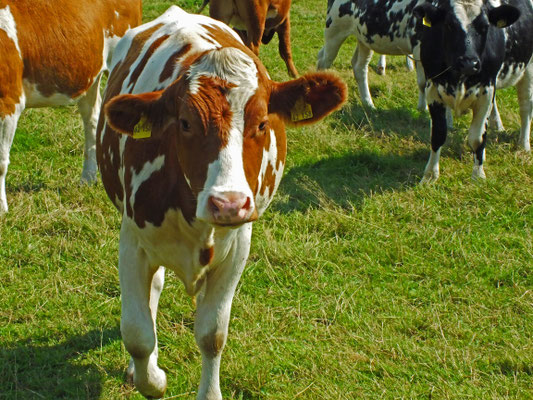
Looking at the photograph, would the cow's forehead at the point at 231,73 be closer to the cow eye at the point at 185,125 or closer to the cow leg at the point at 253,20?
the cow eye at the point at 185,125

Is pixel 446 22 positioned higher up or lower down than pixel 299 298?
higher up

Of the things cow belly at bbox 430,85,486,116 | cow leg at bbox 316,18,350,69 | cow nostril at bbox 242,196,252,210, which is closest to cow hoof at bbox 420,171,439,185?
cow belly at bbox 430,85,486,116

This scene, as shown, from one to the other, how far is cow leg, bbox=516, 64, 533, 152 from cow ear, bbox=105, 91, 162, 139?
535 cm

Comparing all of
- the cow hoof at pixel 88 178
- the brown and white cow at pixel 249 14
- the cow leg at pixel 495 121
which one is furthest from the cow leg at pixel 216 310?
the brown and white cow at pixel 249 14

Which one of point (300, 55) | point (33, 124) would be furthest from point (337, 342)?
point (300, 55)

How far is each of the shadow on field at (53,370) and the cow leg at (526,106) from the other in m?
4.89

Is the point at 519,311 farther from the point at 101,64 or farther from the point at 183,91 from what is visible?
the point at 101,64

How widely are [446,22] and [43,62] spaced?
3.42m

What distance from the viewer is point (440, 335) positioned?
14.8ft

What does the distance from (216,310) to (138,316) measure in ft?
1.23

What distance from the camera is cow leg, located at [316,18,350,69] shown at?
10.0 meters

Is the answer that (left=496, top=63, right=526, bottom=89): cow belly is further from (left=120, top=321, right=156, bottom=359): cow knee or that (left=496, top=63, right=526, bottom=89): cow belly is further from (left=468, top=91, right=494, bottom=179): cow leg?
(left=120, top=321, right=156, bottom=359): cow knee

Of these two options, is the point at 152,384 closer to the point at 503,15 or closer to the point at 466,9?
the point at 466,9

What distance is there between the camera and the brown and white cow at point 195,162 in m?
2.88
